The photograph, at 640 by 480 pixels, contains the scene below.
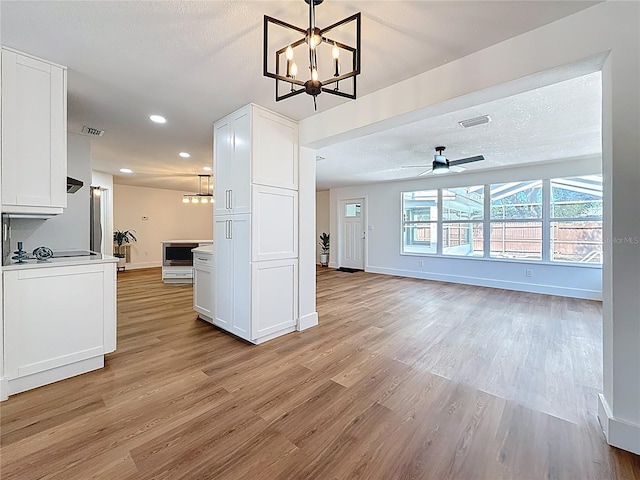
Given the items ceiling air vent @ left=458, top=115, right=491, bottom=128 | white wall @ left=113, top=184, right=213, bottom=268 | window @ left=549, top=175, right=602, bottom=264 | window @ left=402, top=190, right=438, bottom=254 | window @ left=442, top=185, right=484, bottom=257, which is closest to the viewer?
ceiling air vent @ left=458, top=115, right=491, bottom=128

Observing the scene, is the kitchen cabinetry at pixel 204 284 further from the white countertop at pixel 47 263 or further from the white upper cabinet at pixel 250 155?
the white countertop at pixel 47 263

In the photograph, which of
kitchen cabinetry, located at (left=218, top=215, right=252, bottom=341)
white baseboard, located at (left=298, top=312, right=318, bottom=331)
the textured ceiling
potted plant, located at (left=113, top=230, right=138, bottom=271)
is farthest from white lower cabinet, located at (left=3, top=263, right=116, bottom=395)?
potted plant, located at (left=113, top=230, right=138, bottom=271)

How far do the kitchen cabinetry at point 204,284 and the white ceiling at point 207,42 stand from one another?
1.71m

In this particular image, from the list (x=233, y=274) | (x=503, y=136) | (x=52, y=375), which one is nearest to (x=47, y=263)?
(x=52, y=375)

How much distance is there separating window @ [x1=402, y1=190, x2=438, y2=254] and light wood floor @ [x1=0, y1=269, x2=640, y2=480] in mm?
3611

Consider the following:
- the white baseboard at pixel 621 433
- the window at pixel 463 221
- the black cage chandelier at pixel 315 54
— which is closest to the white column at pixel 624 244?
the white baseboard at pixel 621 433

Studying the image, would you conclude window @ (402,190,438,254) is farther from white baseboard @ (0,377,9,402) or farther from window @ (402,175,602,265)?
white baseboard @ (0,377,9,402)

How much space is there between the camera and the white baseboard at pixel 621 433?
150 centimetres

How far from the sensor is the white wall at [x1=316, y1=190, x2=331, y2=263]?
9297 millimetres

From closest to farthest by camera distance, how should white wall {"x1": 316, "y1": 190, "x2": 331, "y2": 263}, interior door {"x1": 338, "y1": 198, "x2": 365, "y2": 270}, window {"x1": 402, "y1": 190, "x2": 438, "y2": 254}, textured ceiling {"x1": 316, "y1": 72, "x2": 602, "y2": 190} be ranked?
textured ceiling {"x1": 316, "y1": 72, "x2": 602, "y2": 190}, window {"x1": 402, "y1": 190, "x2": 438, "y2": 254}, interior door {"x1": 338, "y1": 198, "x2": 365, "y2": 270}, white wall {"x1": 316, "y1": 190, "x2": 331, "y2": 263}

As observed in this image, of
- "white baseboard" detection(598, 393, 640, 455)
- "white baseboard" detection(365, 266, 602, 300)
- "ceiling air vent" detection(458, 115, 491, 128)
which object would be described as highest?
"ceiling air vent" detection(458, 115, 491, 128)

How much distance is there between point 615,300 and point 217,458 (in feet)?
7.62

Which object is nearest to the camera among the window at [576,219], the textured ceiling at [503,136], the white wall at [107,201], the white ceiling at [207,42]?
the white ceiling at [207,42]

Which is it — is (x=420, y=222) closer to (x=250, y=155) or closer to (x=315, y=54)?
(x=250, y=155)
